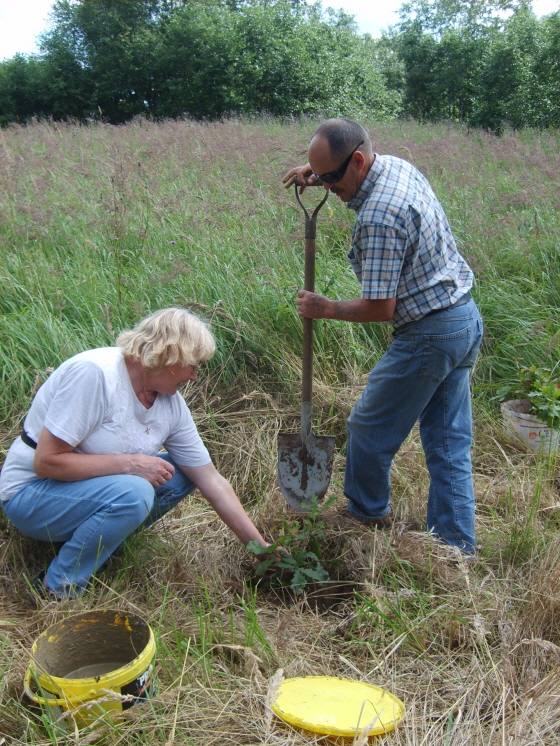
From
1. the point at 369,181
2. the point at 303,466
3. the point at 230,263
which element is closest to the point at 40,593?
the point at 303,466

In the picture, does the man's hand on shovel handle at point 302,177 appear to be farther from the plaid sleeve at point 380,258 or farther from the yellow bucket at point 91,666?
the yellow bucket at point 91,666

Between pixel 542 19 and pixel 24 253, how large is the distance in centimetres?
2126

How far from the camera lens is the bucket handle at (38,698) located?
5.54 ft

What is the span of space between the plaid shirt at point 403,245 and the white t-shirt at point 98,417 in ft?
3.19

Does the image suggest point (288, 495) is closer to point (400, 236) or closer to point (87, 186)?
point (400, 236)

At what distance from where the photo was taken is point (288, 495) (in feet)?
10.5

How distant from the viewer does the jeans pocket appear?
2535 mm

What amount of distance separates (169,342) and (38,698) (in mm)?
1212

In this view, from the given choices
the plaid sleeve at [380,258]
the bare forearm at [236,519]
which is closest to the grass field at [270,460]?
the bare forearm at [236,519]

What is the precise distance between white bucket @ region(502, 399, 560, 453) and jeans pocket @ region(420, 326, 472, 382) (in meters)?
1.28

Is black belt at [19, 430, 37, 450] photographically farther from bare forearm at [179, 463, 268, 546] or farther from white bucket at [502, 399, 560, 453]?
white bucket at [502, 399, 560, 453]

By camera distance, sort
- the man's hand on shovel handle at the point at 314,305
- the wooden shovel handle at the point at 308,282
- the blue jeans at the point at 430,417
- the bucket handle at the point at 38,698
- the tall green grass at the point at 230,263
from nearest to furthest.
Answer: the bucket handle at the point at 38,698 → the blue jeans at the point at 430,417 → the man's hand on shovel handle at the point at 314,305 → the wooden shovel handle at the point at 308,282 → the tall green grass at the point at 230,263

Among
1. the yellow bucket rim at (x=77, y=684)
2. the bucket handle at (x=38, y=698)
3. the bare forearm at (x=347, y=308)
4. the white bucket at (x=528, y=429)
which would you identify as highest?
the bare forearm at (x=347, y=308)

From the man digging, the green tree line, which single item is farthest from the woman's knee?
the green tree line
